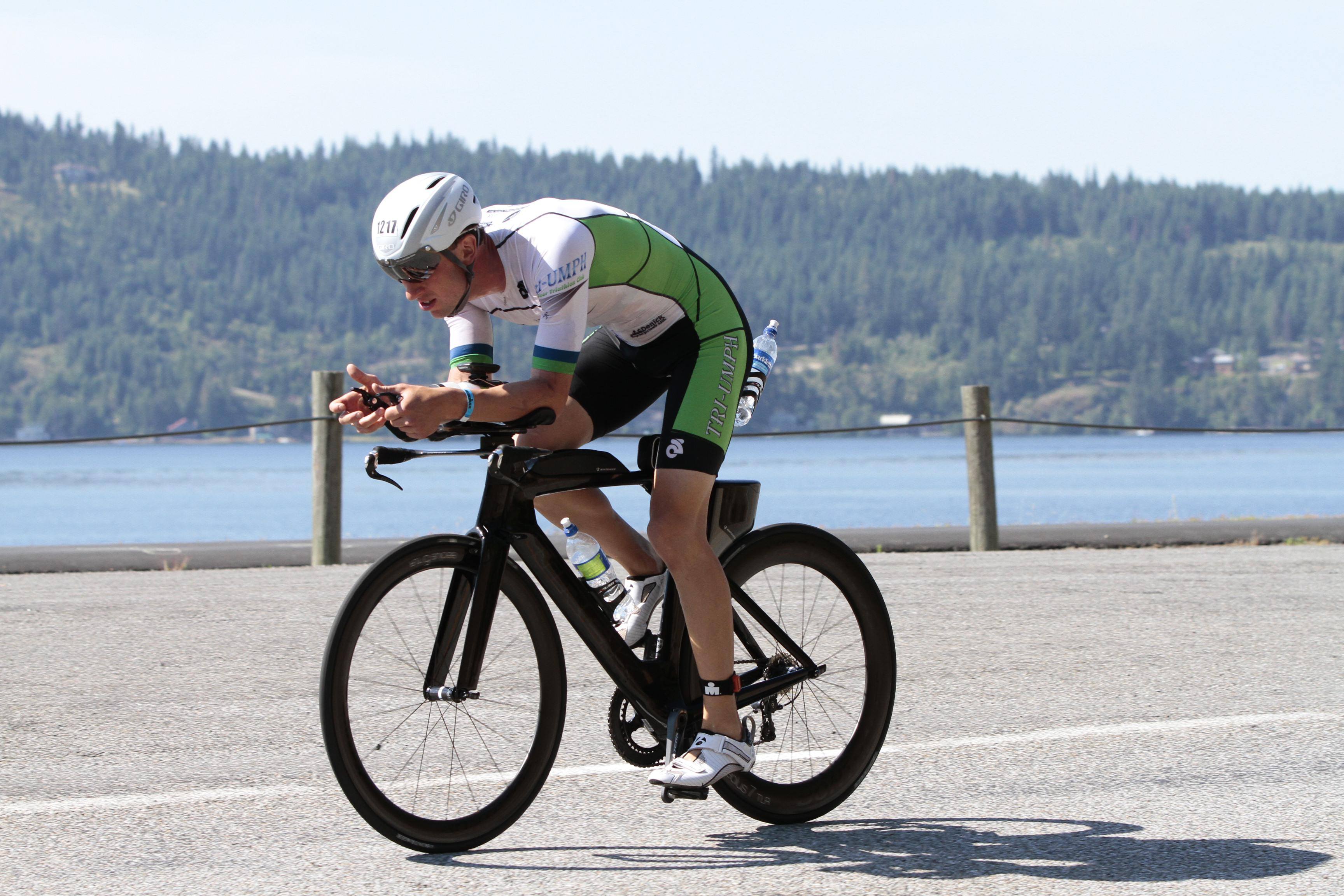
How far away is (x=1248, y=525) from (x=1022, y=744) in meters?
9.57

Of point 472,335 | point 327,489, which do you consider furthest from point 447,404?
point 327,489

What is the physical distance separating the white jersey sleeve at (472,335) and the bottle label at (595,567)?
2.05 ft

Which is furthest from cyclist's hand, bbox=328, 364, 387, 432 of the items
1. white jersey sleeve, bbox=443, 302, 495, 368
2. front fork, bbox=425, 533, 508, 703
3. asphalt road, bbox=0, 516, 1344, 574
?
asphalt road, bbox=0, 516, 1344, 574

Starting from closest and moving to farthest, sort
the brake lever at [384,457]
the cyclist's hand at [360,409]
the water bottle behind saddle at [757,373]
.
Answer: the cyclist's hand at [360,409] < the brake lever at [384,457] < the water bottle behind saddle at [757,373]

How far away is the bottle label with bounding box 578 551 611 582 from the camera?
14.1 ft

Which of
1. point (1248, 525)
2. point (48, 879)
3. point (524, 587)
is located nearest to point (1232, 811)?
point (524, 587)

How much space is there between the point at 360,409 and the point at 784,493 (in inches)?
2934

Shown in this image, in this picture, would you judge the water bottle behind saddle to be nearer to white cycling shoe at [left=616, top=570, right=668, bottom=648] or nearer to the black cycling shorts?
the black cycling shorts

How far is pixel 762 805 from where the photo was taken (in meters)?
4.32

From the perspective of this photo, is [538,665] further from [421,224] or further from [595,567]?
[421,224]

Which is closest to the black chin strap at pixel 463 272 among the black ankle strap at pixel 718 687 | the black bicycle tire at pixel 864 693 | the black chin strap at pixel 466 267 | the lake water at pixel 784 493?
the black chin strap at pixel 466 267

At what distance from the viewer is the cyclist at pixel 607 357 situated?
151 inches

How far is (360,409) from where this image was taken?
3551mm

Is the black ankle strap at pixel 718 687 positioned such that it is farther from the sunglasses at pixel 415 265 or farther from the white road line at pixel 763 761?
the sunglasses at pixel 415 265
